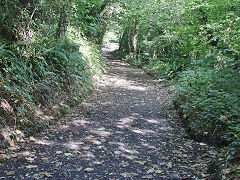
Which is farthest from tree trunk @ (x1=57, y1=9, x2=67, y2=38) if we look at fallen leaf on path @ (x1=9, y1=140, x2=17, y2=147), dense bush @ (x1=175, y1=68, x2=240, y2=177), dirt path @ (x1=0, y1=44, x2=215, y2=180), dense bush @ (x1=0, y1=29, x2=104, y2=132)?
dense bush @ (x1=175, y1=68, x2=240, y2=177)

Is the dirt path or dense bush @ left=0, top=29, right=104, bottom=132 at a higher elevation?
dense bush @ left=0, top=29, right=104, bottom=132

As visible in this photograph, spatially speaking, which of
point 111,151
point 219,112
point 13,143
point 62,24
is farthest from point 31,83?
point 219,112

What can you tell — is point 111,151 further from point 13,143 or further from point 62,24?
point 62,24

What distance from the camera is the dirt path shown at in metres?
3.33

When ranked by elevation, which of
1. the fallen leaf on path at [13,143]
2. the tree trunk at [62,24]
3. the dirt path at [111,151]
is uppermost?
the tree trunk at [62,24]

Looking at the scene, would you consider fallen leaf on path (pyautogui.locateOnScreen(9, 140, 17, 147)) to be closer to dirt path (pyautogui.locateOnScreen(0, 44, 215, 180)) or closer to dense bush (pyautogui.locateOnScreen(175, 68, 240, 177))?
dirt path (pyautogui.locateOnScreen(0, 44, 215, 180))

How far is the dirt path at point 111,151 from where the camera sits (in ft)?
10.9

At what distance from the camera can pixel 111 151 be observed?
4.22 meters

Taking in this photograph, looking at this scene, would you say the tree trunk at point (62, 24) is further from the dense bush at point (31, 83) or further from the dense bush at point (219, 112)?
the dense bush at point (219, 112)

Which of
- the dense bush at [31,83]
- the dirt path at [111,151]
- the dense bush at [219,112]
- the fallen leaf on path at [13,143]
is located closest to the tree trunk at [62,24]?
the dense bush at [31,83]

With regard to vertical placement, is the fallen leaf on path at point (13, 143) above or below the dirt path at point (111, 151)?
above

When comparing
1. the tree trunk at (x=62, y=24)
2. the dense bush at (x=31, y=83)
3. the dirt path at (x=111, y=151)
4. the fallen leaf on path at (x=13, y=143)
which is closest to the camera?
the dirt path at (x=111, y=151)

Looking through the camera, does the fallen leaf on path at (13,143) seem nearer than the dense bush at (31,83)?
Yes

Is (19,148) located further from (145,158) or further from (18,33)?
(18,33)
